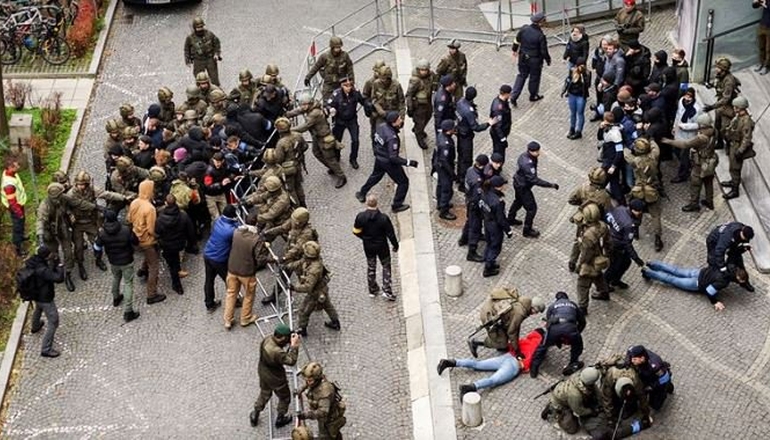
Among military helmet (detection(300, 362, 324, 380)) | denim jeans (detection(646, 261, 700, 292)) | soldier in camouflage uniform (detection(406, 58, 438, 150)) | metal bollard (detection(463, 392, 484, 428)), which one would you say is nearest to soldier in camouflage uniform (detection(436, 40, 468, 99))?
soldier in camouflage uniform (detection(406, 58, 438, 150))

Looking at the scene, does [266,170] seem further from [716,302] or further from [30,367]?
[716,302]

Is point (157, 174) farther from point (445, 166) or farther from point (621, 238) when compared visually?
point (621, 238)

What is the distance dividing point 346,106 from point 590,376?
7660mm

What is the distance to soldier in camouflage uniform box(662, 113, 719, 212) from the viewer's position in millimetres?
19891

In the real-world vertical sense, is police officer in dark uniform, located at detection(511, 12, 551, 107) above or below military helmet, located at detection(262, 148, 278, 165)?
below

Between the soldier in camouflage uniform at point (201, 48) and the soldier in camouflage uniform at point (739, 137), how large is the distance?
9.63 meters

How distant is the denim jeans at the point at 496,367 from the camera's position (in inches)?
676

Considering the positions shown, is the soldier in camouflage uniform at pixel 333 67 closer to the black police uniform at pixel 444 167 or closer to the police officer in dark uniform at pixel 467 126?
the police officer in dark uniform at pixel 467 126

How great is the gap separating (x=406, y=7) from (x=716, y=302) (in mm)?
11858

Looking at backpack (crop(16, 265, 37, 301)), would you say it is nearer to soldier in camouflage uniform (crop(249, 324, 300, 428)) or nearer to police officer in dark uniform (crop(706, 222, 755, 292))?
soldier in camouflage uniform (crop(249, 324, 300, 428))

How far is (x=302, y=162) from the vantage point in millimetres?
21234

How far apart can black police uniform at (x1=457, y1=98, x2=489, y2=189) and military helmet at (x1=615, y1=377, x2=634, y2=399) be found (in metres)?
6.02

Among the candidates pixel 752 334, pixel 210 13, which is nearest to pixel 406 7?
pixel 210 13

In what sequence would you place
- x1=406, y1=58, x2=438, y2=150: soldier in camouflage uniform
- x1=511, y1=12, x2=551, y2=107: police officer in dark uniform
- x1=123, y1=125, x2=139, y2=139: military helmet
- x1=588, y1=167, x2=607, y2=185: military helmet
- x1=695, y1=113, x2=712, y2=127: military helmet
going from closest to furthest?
x1=588, y1=167, x2=607, y2=185: military helmet, x1=695, y1=113, x2=712, y2=127: military helmet, x1=123, y1=125, x2=139, y2=139: military helmet, x1=406, y1=58, x2=438, y2=150: soldier in camouflage uniform, x1=511, y1=12, x2=551, y2=107: police officer in dark uniform
